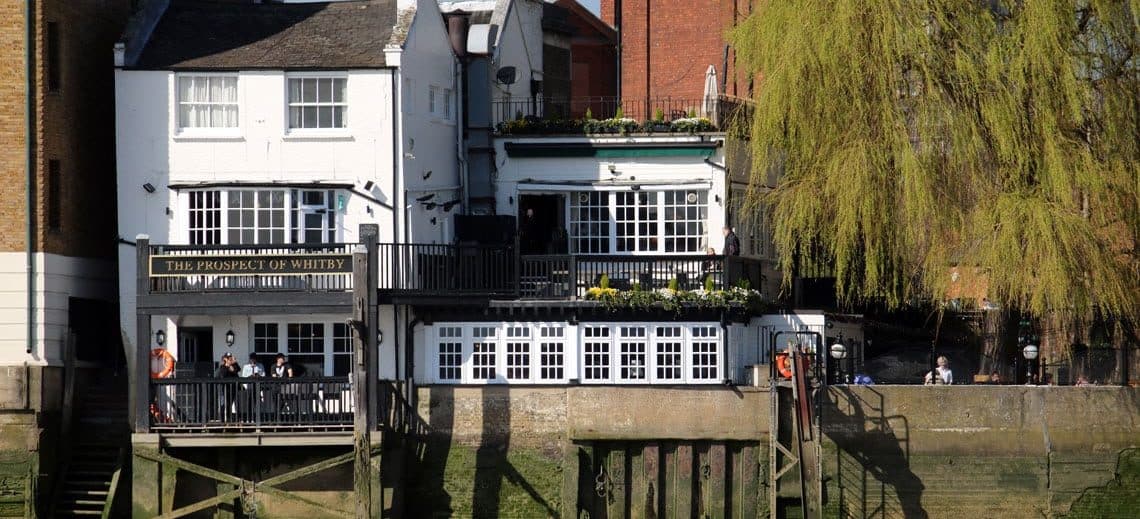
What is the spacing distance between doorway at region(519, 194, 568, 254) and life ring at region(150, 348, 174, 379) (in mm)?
7484

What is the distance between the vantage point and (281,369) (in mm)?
37750

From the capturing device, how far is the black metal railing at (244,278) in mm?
37500

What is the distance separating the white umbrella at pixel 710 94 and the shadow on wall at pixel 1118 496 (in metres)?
10.8

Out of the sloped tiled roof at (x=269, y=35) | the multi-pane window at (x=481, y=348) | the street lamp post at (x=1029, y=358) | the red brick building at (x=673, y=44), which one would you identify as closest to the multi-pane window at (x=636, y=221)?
the red brick building at (x=673, y=44)

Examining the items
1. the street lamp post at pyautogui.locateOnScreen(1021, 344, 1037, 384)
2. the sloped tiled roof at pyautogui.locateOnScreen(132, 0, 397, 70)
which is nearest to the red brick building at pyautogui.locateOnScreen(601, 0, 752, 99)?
the sloped tiled roof at pyautogui.locateOnScreen(132, 0, 397, 70)

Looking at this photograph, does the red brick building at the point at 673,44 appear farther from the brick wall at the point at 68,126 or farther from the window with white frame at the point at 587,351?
the brick wall at the point at 68,126

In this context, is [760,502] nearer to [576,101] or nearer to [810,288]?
[810,288]

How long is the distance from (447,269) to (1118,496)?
13138 millimetres

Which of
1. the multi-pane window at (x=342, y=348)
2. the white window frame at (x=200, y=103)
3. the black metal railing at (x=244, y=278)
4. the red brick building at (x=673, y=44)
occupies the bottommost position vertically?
the multi-pane window at (x=342, y=348)

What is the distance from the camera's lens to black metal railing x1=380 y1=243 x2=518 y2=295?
3850cm

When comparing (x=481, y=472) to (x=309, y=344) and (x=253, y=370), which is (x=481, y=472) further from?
(x=253, y=370)

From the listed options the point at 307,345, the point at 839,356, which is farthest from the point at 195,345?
the point at 839,356

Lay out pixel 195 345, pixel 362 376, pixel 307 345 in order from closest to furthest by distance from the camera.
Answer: pixel 362 376 → pixel 307 345 → pixel 195 345

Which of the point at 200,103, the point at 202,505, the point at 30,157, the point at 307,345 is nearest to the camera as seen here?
the point at 202,505
